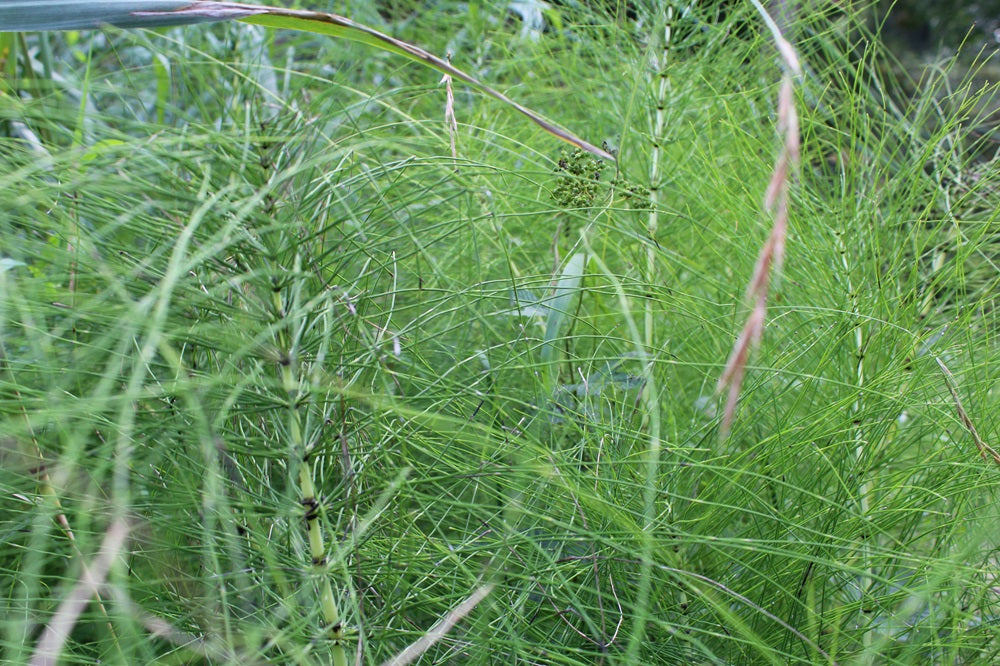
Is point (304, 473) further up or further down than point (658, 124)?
further down

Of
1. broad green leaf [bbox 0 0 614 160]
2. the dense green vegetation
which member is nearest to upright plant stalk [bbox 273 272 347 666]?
the dense green vegetation

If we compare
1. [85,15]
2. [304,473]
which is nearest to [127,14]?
[85,15]

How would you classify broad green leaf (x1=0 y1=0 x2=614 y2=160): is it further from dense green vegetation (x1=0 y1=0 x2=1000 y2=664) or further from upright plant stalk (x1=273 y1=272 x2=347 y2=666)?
upright plant stalk (x1=273 y1=272 x2=347 y2=666)

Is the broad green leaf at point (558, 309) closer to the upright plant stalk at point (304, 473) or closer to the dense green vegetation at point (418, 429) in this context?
the dense green vegetation at point (418, 429)

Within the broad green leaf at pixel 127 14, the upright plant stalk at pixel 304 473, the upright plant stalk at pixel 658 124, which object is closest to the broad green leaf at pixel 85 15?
the broad green leaf at pixel 127 14

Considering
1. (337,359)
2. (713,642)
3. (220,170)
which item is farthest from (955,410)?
(220,170)

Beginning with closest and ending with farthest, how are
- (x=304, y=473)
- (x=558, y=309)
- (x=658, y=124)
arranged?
1. (x=304, y=473)
2. (x=558, y=309)
3. (x=658, y=124)

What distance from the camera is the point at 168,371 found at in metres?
0.65

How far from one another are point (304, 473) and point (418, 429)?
117 millimetres

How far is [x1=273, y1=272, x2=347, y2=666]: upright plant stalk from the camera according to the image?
51cm

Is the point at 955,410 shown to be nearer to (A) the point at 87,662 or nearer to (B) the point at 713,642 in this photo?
(B) the point at 713,642

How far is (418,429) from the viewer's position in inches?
24.5

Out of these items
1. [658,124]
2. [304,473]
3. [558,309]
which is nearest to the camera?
[304,473]

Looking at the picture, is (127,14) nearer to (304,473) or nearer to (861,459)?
(304,473)
